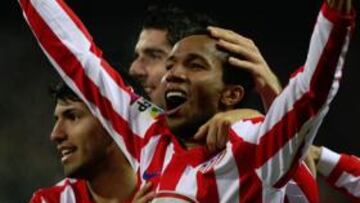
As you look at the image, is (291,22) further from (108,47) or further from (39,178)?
(39,178)

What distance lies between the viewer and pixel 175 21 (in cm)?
224

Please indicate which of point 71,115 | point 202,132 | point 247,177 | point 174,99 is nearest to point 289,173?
point 247,177

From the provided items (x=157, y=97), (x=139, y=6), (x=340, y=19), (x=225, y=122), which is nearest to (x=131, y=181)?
(x=157, y=97)

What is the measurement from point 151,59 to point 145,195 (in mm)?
663

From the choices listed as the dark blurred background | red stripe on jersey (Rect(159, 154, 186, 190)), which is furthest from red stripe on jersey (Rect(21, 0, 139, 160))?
the dark blurred background

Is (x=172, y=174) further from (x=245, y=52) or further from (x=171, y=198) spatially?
(x=245, y=52)

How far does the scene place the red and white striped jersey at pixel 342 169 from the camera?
2.33 metres

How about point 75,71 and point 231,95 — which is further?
point 75,71

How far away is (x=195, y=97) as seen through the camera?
1.65 metres

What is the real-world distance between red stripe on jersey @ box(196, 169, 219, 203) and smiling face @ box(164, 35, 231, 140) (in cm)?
14

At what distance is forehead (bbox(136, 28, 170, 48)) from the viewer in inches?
88.6

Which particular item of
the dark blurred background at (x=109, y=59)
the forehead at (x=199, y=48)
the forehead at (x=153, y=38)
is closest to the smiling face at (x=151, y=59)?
the forehead at (x=153, y=38)

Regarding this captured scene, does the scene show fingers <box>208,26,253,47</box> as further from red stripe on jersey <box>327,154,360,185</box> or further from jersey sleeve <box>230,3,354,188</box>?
red stripe on jersey <box>327,154,360,185</box>

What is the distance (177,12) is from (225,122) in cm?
83
